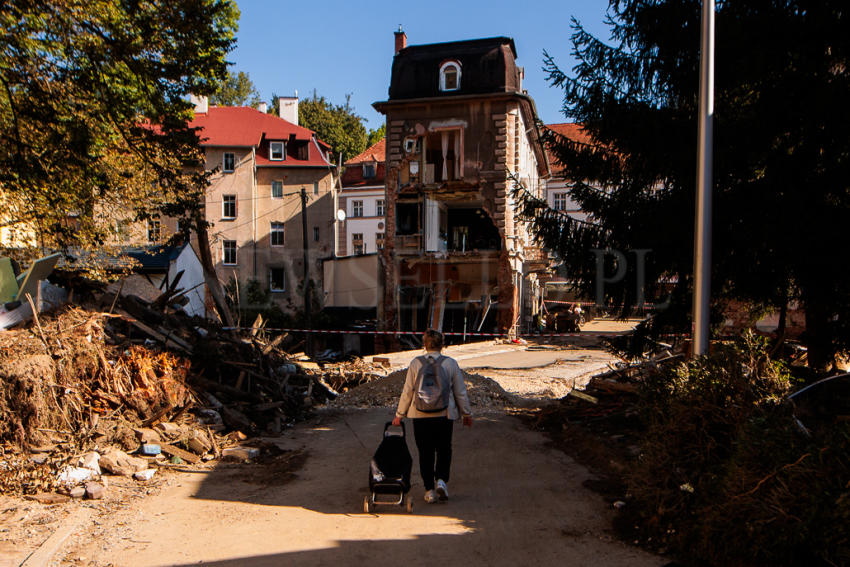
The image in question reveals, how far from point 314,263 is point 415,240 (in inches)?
558

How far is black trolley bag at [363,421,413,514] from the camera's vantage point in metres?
5.91

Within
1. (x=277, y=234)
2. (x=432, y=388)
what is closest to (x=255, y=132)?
(x=277, y=234)

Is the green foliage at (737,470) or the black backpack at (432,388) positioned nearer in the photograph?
the green foliage at (737,470)

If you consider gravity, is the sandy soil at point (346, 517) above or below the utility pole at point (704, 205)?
below

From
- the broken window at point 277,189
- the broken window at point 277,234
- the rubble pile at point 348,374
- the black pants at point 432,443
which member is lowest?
the rubble pile at point 348,374

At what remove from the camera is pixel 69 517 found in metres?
5.93

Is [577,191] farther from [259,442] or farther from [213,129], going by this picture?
[213,129]

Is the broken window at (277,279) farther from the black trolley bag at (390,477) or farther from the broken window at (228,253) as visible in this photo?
the black trolley bag at (390,477)

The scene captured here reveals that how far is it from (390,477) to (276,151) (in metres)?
41.4

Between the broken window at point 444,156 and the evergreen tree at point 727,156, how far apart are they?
21251 millimetres

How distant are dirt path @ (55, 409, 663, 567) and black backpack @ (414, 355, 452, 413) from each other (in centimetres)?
98

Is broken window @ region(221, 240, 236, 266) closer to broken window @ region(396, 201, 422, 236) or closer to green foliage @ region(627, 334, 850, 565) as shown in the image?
broken window @ region(396, 201, 422, 236)

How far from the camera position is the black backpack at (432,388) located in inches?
243

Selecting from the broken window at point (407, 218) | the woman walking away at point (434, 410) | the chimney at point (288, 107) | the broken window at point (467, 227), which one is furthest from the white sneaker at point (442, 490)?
the chimney at point (288, 107)
